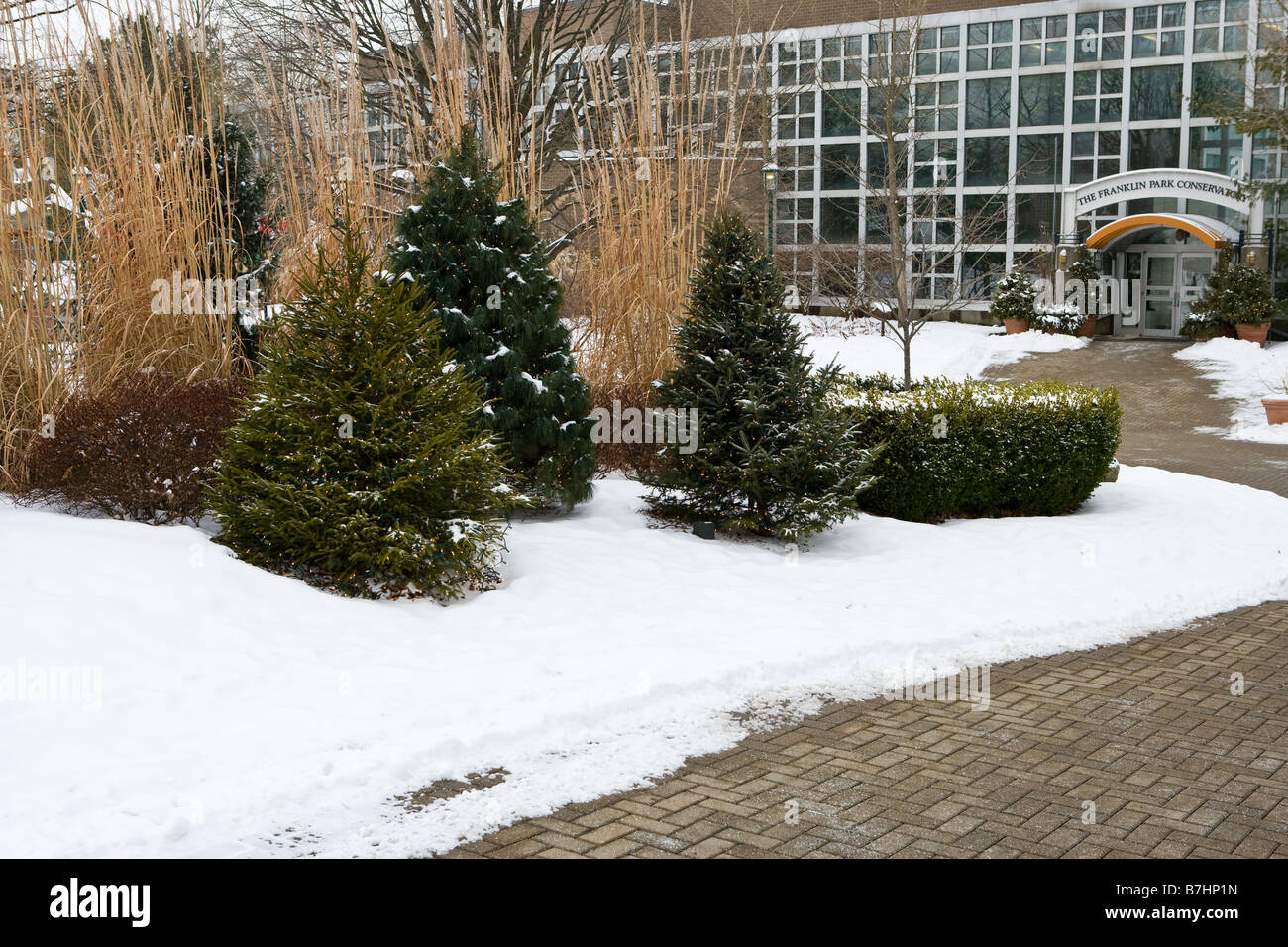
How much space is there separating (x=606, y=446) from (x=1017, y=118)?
1189 inches

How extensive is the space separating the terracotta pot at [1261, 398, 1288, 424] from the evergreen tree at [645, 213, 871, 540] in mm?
13170

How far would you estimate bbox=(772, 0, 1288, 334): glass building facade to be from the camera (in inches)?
1341

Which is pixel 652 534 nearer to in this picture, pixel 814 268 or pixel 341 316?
pixel 341 316

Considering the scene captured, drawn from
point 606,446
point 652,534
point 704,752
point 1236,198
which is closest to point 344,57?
point 606,446

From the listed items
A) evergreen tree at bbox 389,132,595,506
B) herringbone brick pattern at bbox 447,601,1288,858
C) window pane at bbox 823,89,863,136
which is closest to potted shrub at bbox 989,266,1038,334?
window pane at bbox 823,89,863,136

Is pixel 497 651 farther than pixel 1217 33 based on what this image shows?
No

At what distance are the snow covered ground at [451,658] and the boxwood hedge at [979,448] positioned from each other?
1224 millimetres

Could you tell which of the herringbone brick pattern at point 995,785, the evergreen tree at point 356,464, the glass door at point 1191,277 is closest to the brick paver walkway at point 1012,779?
the herringbone brick pattern at point 995,785

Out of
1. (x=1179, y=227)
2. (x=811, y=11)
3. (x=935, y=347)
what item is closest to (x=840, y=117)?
(x=811, y=11)

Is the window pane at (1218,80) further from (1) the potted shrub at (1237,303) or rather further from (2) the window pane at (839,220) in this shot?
(2) the window pane at (839,220)

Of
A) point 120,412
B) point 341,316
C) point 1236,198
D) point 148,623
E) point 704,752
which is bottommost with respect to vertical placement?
point 704,752

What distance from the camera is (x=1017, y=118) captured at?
3688 centimetres

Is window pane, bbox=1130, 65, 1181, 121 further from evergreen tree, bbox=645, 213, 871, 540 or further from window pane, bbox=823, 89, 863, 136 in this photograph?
evergreen tree, bbox=645, 213, 871, 540

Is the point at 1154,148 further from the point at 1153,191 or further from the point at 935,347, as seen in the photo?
the point at 935,347
